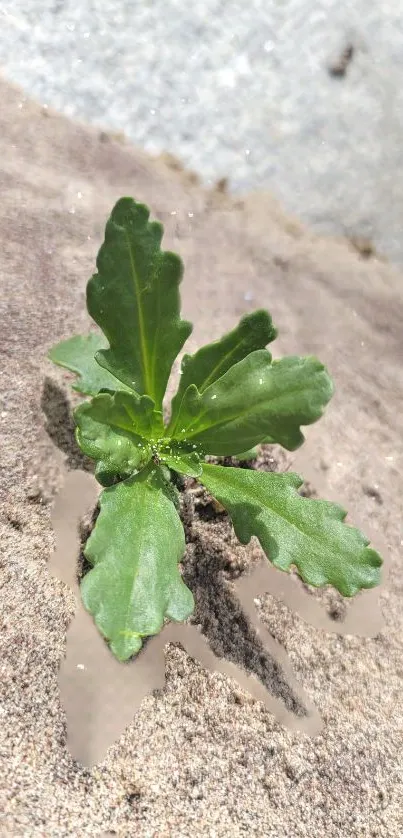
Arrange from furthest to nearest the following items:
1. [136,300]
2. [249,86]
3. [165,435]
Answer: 1. [249,86]
2. [165,435]
3. [136,300]

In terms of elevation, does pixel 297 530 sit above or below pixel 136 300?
below

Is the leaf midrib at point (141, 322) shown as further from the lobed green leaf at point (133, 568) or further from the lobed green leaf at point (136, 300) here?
the lobed green leaf at point (133, 568)

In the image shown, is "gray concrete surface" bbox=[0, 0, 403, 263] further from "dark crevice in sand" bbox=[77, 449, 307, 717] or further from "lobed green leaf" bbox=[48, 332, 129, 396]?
"dark crevice in sand" bbox=[77, 449, 307, 717]

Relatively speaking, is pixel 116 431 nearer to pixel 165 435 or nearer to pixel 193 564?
pixel 165 435

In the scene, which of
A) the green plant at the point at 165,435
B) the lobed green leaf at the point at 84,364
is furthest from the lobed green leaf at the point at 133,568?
the lobed green leaf at the point at 84,364

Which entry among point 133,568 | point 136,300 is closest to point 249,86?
point 136,300

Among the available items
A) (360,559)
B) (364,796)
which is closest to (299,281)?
(360,559)

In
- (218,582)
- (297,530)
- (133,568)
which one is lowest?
(218,582)
